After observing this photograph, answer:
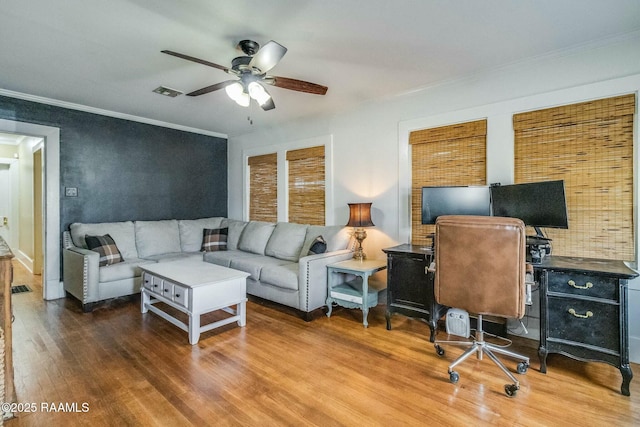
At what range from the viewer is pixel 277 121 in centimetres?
485

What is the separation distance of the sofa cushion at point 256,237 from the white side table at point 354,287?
1.38 meters

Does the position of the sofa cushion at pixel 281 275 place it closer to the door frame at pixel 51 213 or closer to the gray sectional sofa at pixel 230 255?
the gray sectional sofa at pixel 230 255

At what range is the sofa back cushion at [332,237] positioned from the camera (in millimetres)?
3826

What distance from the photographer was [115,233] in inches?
167

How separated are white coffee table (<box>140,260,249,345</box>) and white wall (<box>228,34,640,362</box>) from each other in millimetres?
1690

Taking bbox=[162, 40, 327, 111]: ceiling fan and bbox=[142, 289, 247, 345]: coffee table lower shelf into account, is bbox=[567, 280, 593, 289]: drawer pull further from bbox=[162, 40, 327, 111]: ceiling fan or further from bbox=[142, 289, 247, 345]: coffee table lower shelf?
bbox=[142, 289, 247, 345]: coffee table lower shelf

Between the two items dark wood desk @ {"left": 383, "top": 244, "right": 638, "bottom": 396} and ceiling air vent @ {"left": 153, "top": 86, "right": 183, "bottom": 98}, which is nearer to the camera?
dark wood desk @ {"left": 383, "top": 244, "right": 638, "bottom": 396}

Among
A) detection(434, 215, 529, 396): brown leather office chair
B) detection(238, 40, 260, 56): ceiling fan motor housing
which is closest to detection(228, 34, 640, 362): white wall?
detection(434, 215, 529, 396): brown leather office chair

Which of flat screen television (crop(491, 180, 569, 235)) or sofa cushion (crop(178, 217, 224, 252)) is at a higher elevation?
flat screen television (crop(491, 180, 569, 235))

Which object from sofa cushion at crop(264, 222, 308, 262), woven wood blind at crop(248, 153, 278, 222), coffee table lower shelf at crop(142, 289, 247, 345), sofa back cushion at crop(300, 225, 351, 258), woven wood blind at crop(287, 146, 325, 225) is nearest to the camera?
coffee table lower shelf at crop(142, 289, 247, 345)

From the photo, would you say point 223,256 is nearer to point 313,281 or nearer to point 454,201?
point 313,281

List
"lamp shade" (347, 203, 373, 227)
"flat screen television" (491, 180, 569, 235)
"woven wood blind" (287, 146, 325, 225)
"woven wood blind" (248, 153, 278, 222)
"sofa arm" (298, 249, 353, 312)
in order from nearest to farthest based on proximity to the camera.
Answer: "flat screen television" (491, 180, 569, 235), "sofa arm" (298, 249, 353, 312), "lamp shade" (347, 203, 373, 227), "woven wood blind" (287, 146, 325, 225), "woven wood blind" (248, 153, 278, 222)

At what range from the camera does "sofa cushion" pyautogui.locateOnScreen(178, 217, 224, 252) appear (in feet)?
16.2

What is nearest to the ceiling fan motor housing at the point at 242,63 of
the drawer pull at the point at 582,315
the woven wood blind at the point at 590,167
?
the woven wood blind at the point at 590,167
